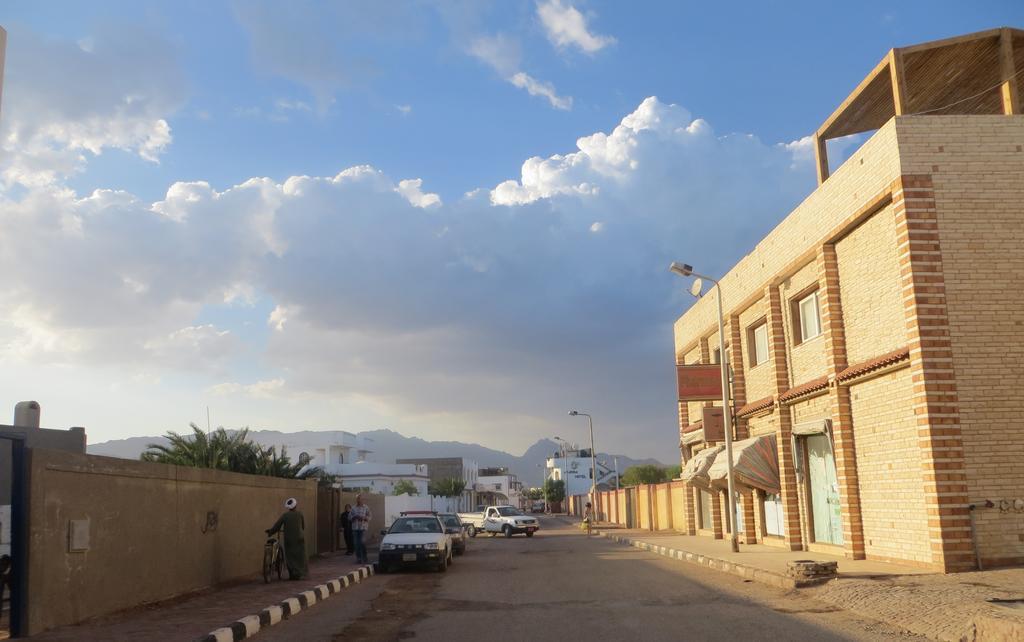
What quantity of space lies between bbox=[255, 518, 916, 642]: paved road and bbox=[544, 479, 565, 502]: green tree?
351 feet

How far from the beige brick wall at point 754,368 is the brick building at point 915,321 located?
1889 mm

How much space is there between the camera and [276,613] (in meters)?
11.5

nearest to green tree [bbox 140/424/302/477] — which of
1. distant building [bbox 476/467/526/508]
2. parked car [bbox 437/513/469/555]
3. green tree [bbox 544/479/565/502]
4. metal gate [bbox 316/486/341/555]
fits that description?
metal gate [bbox 316/486/341/555]

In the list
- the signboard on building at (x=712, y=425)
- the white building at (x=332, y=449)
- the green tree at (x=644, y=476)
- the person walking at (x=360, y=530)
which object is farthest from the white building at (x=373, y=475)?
the signboard on building at (x=712, y=425)

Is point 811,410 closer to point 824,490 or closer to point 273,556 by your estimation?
point 824,490

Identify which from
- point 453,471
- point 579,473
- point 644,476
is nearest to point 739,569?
point 644,476

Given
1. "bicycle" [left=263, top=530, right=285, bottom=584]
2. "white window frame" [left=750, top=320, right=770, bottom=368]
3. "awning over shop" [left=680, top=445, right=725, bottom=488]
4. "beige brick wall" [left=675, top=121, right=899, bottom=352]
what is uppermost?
"beige brick wall" [left=675, top=121, right=899, bottom=352]

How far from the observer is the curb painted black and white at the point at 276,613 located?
9516 mm

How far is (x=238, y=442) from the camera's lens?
32.4 meters

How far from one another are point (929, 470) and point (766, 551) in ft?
25.5

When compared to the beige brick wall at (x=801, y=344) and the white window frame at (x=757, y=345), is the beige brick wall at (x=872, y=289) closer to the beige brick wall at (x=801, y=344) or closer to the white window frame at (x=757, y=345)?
the beige brick wall at (x=801, y=344)

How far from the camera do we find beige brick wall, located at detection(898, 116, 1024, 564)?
45.3 feet

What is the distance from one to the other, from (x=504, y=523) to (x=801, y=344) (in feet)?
84.2

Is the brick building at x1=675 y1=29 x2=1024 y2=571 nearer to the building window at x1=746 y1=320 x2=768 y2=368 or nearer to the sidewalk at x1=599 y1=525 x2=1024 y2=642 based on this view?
the sidewalk at x1=599 y1=525 x2=1024 y2=642
